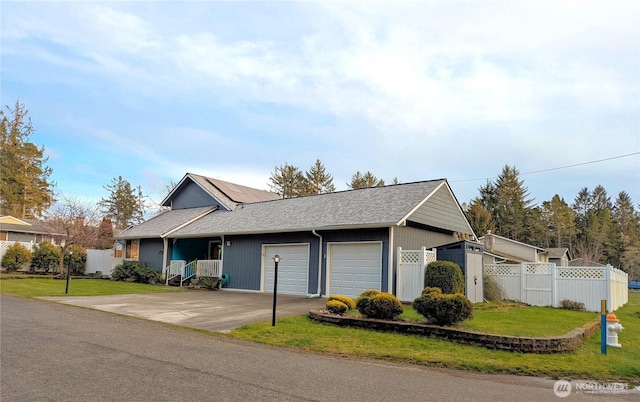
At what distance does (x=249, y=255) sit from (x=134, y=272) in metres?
8.50

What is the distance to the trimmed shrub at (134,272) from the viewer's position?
23594 millimetres

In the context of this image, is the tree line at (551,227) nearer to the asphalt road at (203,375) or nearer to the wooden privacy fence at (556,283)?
the wooden privacy fence at (556,283)

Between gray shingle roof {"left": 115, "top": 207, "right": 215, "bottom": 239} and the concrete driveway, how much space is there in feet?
24.9

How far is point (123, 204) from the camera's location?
186 ft

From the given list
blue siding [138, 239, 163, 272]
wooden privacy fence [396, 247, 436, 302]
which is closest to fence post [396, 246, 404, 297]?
wooden privacy fence [396, 247, 436, 302]

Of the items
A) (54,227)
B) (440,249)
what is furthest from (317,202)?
(54,227)

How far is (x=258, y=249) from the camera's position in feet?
64.2

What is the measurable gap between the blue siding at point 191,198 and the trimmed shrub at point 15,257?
9.23 m

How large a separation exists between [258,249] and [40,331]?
11.2 meters

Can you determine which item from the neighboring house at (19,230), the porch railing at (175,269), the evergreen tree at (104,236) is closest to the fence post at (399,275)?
the porch railing at (175,269)

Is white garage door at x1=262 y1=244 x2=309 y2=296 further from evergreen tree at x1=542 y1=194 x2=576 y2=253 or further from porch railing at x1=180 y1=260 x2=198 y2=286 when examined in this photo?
evergreen tree at x1=542 y1=194 x2=576 y2=253

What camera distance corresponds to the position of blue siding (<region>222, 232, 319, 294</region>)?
1791 cm

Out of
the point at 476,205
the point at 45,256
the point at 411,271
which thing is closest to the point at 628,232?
the point at 476,205

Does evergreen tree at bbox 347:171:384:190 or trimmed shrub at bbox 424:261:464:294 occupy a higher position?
evergreen tree at bbox 347:171:384:190
